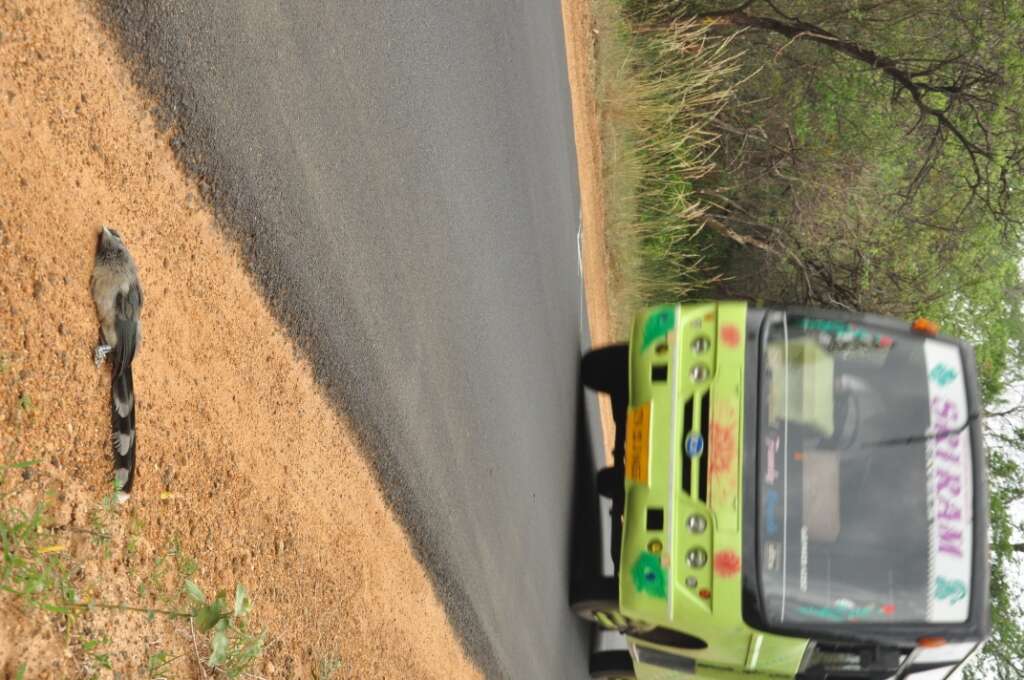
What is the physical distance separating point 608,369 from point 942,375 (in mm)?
2823

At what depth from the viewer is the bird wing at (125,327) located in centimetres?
312

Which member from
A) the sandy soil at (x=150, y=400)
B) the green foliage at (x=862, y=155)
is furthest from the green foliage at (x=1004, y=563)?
the sandy soil at (x=150, y=400)

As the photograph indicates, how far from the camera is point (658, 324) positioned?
7.44 meters

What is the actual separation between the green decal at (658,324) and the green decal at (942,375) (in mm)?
1820

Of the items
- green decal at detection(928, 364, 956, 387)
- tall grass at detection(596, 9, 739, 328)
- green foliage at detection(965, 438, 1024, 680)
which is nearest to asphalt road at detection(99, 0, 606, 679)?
green decal at detection(928, 364, 956, 387)

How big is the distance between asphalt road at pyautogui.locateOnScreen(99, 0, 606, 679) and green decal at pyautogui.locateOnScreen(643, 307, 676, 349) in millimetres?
940

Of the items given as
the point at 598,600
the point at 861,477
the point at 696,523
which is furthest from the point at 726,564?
the point at 598,600

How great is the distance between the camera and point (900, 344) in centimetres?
692

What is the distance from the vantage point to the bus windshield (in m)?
6.19

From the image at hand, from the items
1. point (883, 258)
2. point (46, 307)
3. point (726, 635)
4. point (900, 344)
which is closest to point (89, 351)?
point (46, 307)

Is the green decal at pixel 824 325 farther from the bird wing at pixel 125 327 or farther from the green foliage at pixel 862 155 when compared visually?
the green foliage at pixel 862 155

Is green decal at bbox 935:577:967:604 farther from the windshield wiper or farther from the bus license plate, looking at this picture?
the bus license plate

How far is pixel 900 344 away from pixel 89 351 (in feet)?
18.4

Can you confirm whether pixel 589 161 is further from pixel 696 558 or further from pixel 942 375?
pixel 696 558
